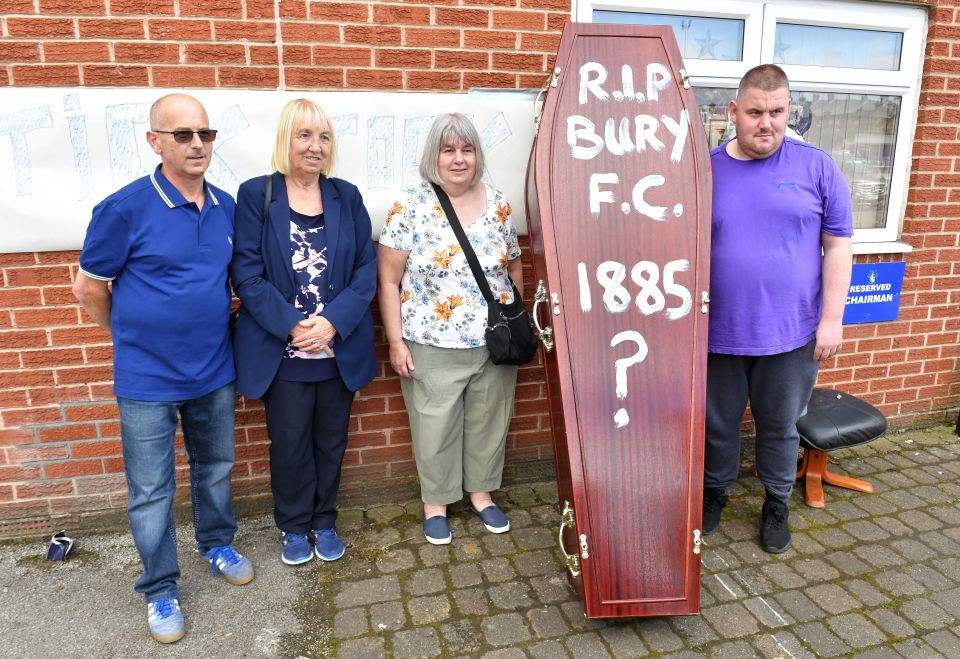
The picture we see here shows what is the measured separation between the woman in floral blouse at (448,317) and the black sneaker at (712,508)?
35.3 inches

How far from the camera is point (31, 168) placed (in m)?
2.71

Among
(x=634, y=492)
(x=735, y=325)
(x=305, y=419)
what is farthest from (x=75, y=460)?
(x=735, y=325)

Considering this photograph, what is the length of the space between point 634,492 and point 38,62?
2.79 metres

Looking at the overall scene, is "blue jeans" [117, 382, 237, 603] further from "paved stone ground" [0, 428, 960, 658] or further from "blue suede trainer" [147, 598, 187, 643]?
"paved stone ground" [0, 428, 960, 658]

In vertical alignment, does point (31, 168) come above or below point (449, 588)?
above

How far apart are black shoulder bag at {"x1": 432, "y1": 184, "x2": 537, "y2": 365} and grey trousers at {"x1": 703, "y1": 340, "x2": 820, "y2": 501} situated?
787 mm

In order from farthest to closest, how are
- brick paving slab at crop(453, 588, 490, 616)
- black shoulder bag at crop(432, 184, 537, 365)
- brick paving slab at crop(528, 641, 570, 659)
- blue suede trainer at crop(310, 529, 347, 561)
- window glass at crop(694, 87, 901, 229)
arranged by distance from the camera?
window glass at crop(694, 87, 901, 229)
blue suede trainer at crop(310, 529, 347, 561)
black shoulder bag at crop(432, 184, 537, 365)
brick paving slab at crop(453, 588, 490, 616)
brick paving slab at crop(528, 641, 570, 659)

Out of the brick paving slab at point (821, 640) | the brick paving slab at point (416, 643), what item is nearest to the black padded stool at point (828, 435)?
the brick paving slab at point (821, 640)

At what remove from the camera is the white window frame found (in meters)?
3.38

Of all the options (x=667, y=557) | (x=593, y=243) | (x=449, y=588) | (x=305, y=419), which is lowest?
(x=449, y=588)

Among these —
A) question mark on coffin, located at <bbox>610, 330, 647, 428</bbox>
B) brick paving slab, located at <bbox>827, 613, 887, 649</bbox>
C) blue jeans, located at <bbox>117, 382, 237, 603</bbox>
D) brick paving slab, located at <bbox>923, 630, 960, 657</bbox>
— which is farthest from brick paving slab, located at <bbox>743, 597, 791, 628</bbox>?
blue jeans, located at <bbox>117, 382, 237, 603</bbox>

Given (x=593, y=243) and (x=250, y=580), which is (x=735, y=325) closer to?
(x=593, y=243)

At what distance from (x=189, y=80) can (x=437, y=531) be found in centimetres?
216

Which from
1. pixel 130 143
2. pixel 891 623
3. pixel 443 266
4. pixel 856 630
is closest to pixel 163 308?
pixel 130 143
